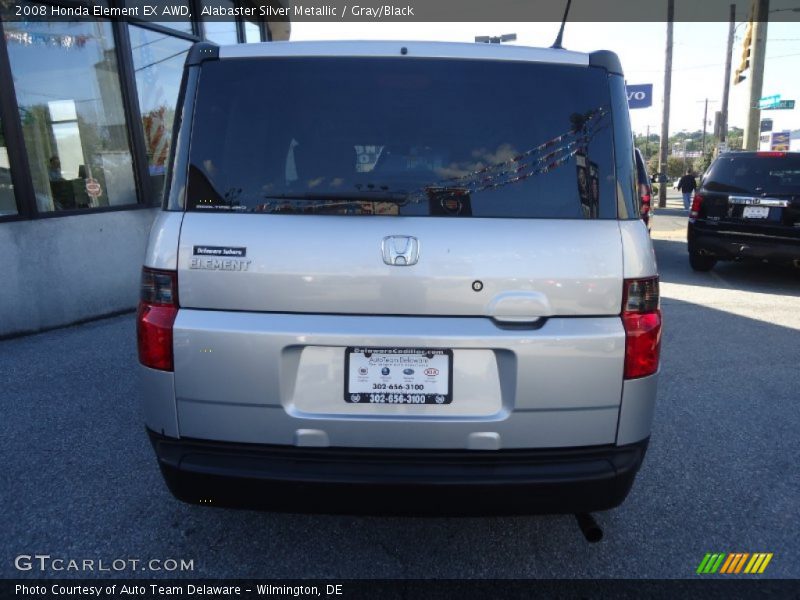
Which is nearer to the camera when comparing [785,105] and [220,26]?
[220,26]

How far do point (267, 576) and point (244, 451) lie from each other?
64 centimetres

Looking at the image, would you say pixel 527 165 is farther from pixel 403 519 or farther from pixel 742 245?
pixel 742 245

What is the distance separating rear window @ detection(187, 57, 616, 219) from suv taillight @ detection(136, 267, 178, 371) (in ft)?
0.91

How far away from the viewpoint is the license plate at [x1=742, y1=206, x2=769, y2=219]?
7.50 meters

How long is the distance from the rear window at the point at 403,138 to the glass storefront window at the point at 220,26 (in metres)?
7.96

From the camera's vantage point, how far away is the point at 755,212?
759 centimetres

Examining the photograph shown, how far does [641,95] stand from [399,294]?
611 inches

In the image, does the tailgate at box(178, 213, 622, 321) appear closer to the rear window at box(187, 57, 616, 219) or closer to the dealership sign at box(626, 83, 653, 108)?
the rear window at box(187, 57, 616, 219)

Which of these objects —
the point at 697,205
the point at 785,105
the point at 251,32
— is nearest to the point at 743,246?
the point at 697,205

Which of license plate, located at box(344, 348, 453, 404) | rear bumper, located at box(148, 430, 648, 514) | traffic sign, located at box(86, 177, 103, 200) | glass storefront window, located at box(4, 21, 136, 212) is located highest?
glass storefront window, located at box(4, 21, 136, 212)

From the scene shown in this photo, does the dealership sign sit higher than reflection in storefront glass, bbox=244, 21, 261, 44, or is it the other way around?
reflection in storefront glass, bbox=244, 21, 261, 44

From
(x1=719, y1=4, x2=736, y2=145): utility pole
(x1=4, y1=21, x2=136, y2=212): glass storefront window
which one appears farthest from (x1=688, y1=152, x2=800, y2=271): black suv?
(x1=719, y1=4, x2=736, y2=145): utility pole

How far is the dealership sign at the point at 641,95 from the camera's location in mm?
14883

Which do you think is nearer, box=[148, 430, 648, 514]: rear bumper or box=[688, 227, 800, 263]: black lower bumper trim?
box=[148, 430, 648, 514]: rear bumper
